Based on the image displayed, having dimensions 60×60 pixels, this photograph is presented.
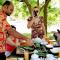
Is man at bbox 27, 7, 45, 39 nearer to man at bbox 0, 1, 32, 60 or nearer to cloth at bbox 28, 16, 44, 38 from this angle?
cloth at bbox 28, 16, 44, 38

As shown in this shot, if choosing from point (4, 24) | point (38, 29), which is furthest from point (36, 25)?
point (4, 24)

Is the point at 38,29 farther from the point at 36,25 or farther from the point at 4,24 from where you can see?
the point at 4,24

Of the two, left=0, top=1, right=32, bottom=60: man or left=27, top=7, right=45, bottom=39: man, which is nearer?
left=0, top=1, right=32, bottom=60: man

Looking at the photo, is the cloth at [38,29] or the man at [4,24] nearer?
the man at [4,24]

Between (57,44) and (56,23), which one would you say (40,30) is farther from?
(56,23)

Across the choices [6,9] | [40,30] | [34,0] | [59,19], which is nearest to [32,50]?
[40,30]

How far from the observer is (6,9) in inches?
103

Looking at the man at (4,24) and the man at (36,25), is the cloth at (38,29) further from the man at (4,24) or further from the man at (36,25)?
the man at (4,24)

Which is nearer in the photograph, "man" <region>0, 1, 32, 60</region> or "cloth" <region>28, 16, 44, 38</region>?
"man" <region>0, 1, 32, 60</region>

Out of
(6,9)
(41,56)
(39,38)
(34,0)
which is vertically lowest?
(41,56)

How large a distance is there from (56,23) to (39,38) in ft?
7.24

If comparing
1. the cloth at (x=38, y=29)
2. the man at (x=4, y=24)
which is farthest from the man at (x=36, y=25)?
the man at (x=4, y=24)

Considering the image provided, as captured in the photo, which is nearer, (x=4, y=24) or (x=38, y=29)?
(x=4, y=24)

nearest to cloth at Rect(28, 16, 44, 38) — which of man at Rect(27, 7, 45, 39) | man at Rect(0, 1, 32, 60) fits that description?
man at Rect(27, 7, 45, 39)
